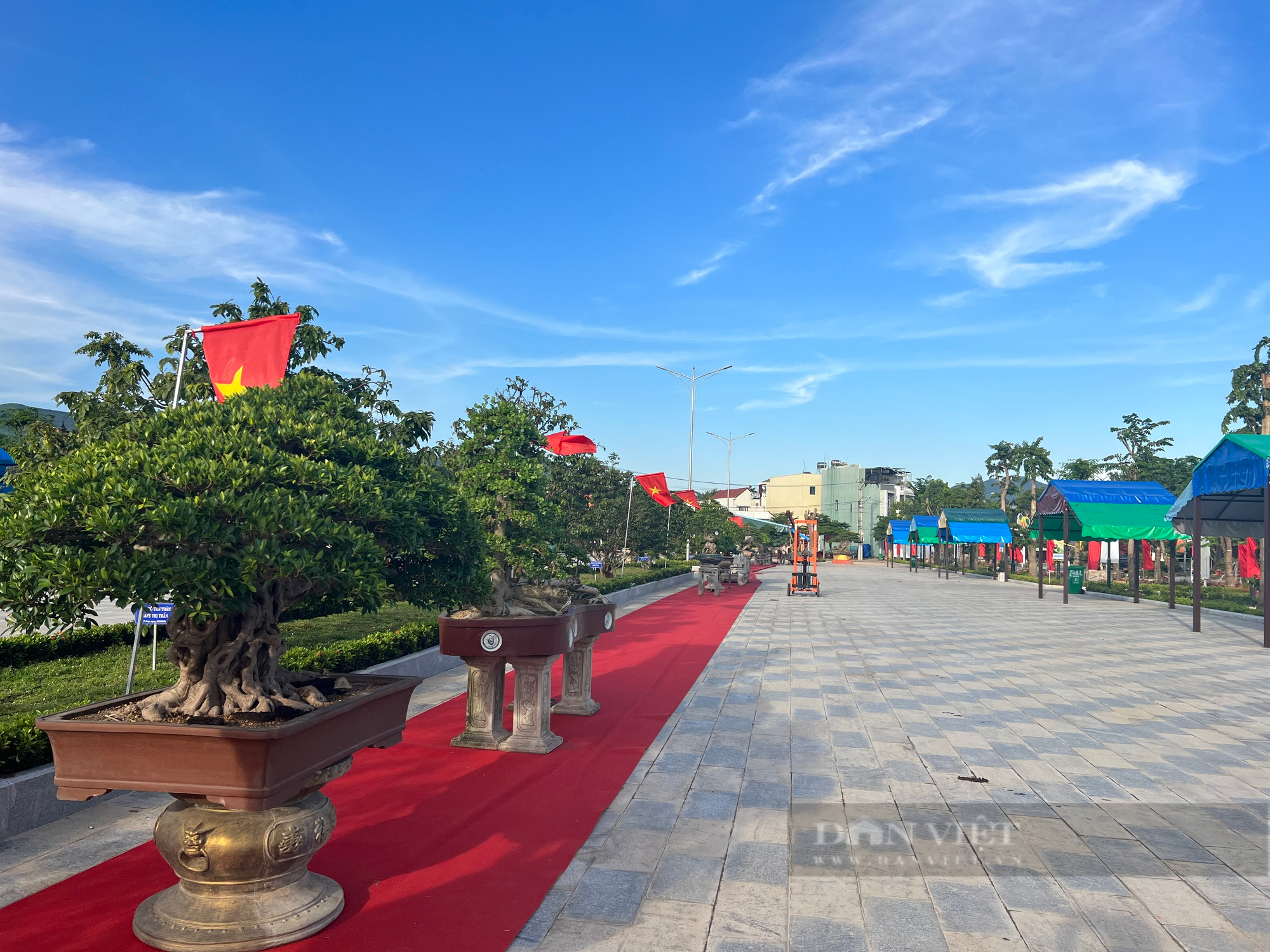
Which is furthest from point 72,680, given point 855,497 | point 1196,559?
point 855,497

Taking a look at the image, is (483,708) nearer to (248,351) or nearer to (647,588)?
(248,351)

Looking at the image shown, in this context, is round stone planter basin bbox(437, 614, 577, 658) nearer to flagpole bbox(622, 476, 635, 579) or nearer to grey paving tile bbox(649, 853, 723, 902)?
grey paving tile bbox(649, 853, 723, 902)

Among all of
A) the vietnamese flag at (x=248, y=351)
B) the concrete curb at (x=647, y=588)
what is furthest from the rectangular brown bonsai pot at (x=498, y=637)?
the concrete curb at (x=647, y=588)

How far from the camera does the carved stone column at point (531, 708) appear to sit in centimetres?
702

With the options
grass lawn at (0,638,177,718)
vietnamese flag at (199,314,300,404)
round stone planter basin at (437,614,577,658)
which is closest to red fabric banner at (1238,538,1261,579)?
round stone planter basin at (437,614,577,658)

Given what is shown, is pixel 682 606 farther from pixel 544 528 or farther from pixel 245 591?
pixel 245 591

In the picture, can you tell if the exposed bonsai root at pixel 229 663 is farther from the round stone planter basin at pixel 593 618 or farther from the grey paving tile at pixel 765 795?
the round stone planter basin at pixel 593 618

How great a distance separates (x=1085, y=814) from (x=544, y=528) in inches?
194

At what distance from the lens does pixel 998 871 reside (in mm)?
4648

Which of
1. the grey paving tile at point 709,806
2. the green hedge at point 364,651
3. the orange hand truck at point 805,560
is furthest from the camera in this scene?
the orange hand truck at point 805,560

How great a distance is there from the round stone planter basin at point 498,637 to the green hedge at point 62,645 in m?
4.77

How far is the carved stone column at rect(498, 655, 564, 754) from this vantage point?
7.02 metres

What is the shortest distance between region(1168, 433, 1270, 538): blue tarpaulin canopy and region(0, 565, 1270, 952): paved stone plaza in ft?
19.2

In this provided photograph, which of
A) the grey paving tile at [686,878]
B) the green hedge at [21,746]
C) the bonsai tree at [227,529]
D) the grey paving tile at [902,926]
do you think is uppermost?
the bonsai tree at [227,529]
